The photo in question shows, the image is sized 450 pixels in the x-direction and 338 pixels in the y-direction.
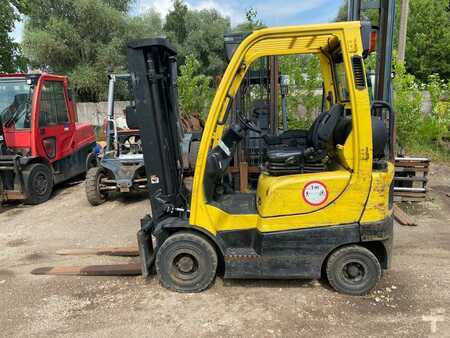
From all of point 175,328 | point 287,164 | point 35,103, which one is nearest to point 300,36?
point 287,164

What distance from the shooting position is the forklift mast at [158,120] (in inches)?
127

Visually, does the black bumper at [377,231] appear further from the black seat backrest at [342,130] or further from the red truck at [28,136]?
the red truck at [28,136]

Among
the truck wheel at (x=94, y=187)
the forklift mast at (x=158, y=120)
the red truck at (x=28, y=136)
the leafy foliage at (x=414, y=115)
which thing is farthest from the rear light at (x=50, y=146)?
the leafy foliage at (x=414, y=115)

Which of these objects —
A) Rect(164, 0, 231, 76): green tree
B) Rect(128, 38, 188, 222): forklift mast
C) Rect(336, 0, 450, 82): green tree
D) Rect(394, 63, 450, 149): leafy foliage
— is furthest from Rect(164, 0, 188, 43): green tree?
Rect(128, 38, 188, 222): forklift mast

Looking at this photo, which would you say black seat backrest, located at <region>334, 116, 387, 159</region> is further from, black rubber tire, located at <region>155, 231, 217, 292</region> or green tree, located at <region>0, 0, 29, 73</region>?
green tree, located at <region>0, 0, 29, 73</region>

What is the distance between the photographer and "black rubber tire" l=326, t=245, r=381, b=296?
314 cm

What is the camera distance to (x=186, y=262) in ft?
11.0

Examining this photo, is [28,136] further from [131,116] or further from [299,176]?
[299,176]

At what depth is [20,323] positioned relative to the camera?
303 centimetres

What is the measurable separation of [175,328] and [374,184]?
6.38ft

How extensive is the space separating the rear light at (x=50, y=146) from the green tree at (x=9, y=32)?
550 centimetres

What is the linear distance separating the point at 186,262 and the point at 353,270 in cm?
148

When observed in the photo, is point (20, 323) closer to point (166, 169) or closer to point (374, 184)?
point (166, 169)

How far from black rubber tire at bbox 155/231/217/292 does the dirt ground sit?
0.33 ft
